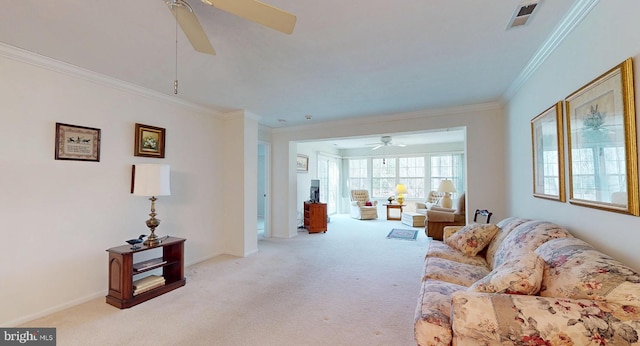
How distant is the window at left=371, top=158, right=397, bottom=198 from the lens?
9023mm

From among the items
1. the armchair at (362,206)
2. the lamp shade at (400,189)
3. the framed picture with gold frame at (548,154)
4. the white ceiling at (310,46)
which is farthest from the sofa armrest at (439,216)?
the lamp shade at (400,189)

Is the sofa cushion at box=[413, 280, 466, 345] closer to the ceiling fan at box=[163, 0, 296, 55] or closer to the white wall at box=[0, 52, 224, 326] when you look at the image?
the ceiling fan at box=[163, 0, 296, 55]

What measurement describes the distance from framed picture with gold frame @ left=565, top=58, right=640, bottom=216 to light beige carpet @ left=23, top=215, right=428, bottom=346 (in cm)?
158

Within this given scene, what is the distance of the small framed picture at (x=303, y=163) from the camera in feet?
22.5

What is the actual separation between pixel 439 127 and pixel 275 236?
3.91m

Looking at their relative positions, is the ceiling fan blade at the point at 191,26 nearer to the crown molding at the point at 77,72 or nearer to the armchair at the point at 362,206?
the crown molding at the point at 77,72

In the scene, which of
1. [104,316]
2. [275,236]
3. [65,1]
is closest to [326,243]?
[275,236]

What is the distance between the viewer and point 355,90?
A: 3.34 m

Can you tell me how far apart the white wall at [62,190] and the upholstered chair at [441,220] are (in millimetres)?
4680

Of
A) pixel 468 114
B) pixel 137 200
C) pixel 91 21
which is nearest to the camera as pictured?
pixel 91 21

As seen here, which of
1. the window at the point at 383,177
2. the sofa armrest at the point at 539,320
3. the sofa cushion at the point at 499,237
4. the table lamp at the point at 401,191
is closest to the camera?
the sofa armrest at the point at 539,320

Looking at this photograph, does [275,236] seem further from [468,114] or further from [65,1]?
[65,1]

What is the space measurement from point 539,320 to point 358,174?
8.49 meters

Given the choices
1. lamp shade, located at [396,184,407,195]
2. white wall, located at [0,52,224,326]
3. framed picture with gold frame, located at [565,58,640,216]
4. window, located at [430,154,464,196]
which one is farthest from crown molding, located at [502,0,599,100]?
lamp shade, located at [396,184,407,195]
